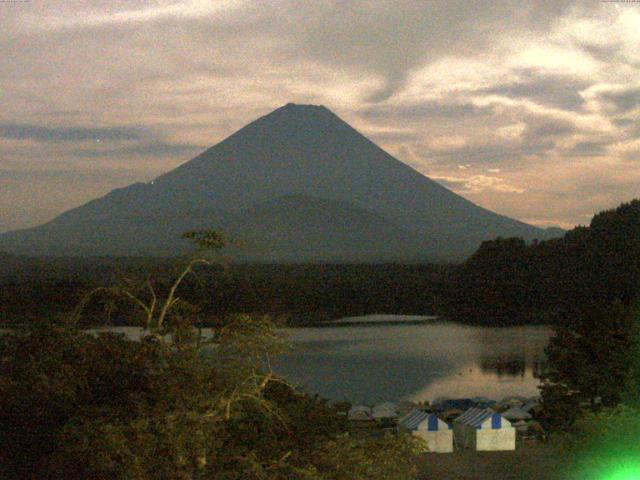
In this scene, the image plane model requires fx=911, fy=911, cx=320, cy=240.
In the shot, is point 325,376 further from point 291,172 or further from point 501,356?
point 291,172

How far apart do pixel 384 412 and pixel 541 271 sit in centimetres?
3287

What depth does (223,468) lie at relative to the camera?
572 cm

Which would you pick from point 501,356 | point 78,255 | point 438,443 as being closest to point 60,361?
point 438,443

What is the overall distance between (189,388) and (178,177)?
12154cm

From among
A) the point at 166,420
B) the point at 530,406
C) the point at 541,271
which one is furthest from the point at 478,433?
the point at 541,271

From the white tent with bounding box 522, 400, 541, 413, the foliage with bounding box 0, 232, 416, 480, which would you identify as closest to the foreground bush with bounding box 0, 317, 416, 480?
the foliage with bounding box 0, 232, 416, 480

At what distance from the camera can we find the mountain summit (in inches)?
4112

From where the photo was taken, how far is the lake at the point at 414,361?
2223 centimetres

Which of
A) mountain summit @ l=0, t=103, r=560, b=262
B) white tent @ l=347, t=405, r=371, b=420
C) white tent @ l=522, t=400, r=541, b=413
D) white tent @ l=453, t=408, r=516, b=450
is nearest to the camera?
white tent @ l=453, t=408, r=516, b=450

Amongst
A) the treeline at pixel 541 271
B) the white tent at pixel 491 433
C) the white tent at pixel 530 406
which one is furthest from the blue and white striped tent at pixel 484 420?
the treeline at pixel 541 271

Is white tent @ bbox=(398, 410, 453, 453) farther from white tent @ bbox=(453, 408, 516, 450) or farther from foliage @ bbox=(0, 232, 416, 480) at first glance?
foliage @ bbox=(0, 232, 416, 480)

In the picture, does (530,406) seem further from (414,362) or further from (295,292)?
(295,292)

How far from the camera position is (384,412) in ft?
53.3

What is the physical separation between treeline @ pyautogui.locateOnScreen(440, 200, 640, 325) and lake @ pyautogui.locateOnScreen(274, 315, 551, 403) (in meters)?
4.04
